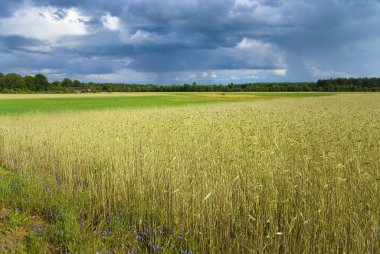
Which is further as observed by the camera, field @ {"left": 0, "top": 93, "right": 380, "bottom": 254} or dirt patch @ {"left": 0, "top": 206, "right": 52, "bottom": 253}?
dirt patch @ {"left": 0, "top": 206, "right": 52, "bottom": 253}

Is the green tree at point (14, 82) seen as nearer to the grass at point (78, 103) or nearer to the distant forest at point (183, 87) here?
the distant forest at point (183, 87)

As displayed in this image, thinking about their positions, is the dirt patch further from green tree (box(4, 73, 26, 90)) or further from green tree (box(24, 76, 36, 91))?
green tree (box(24, 76, 36, 91))

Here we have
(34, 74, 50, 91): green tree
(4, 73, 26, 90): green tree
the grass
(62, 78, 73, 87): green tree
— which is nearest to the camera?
the grass

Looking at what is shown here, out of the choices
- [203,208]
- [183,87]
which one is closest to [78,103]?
[203,208]

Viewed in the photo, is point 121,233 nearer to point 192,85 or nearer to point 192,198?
point 192,198

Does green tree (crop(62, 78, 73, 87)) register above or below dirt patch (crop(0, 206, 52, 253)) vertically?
above

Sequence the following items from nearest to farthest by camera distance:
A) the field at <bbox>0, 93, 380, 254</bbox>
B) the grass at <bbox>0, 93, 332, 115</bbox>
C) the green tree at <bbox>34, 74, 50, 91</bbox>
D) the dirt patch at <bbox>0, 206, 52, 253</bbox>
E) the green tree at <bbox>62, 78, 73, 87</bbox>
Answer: the field at <bbox>0, 93, 380, 254</bbox> < the dirt patch at <bbox>0, 206, 52, 253</bbox> < the grass at <bbox>0, 93, 332, 115</bbox> < the green tree at <bbox>34, 74, 50, 91</bbox> < the green tree at <bbox>62, 78, 73, 87</bbox>

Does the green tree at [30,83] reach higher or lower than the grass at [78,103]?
higher

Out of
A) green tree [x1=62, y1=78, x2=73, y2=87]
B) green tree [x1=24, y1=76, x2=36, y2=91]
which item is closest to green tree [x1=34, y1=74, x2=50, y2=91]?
green tree [x1=24, y1=76, x2=36, y2=91]

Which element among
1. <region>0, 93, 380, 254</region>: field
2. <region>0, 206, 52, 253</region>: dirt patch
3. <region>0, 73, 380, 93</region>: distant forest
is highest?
<region>0, 73, 380, 93</region>: distant forest

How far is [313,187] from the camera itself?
511 centimetres

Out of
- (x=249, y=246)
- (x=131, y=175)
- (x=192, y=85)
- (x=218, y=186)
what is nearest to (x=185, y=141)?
(x=131, y=175)

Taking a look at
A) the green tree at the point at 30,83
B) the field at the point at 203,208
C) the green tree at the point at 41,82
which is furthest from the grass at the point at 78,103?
the green tree at the point at 30,83

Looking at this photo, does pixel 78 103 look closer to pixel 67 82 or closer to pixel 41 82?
pixel 41 82
